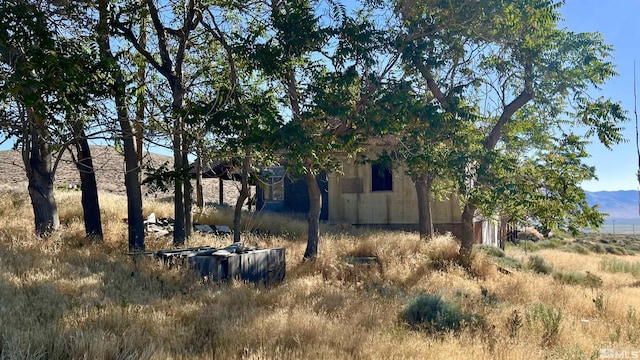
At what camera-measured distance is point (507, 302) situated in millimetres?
8859

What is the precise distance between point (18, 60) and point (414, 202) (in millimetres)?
15378

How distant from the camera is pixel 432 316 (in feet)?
21.9

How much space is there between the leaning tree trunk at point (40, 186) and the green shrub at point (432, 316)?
805 centimetres

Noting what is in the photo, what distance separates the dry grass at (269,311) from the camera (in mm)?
4535

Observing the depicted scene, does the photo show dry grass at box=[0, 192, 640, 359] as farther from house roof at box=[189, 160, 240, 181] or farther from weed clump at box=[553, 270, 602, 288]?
house roof at box=[189, 160, 240, 181]

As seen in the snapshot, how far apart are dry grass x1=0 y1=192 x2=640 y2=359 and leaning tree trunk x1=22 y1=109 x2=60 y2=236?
1.69 ft

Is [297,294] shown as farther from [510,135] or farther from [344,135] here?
[510,135]

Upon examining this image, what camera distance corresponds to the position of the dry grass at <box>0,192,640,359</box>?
4535mm

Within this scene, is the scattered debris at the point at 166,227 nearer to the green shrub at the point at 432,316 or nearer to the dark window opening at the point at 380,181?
the dark window opening at the point at 380,181

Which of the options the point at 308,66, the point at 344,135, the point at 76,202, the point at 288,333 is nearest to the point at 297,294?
the point at 288,333

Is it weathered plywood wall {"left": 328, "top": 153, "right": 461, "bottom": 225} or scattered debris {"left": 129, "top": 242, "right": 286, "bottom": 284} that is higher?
weathered plywood wall {"left": 328, "top": 153, "right": 461, "bottom": 225}

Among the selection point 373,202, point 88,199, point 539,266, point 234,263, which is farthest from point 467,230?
point 88,199

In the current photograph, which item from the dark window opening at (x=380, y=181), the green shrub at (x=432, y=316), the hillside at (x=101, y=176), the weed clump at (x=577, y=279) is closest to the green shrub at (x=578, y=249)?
the dark window opening at (x=380, y=181)

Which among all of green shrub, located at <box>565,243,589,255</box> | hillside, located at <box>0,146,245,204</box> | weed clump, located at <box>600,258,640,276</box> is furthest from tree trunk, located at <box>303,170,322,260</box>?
green shrub, located at <box>565,243,589,255</box>
